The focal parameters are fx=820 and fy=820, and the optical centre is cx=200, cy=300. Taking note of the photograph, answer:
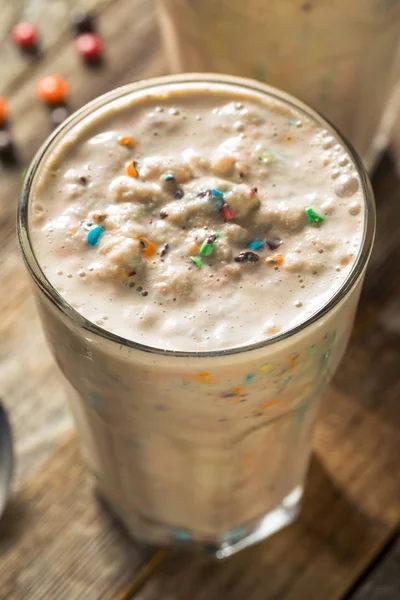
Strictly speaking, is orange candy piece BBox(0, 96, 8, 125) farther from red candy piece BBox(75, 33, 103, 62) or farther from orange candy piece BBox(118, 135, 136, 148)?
orange candy piece BBox(118, 135, 136, 148)

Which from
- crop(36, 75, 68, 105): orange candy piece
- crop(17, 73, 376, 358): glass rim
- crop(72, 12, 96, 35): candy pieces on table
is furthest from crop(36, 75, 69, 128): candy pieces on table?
crop(17, 73, 376, 358): glass rim

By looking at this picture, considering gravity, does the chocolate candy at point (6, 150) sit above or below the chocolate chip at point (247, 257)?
below

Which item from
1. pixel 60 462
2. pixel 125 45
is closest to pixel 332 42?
pixel 125 45

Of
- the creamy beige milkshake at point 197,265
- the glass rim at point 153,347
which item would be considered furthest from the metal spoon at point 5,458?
the glass rim at point 153,347

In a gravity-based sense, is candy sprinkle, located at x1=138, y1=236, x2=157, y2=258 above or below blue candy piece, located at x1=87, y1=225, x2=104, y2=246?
below

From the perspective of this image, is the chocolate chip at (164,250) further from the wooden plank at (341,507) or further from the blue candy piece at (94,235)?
the wooden plank at (341,507)

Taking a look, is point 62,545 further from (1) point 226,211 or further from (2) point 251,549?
(1) point 226,211
